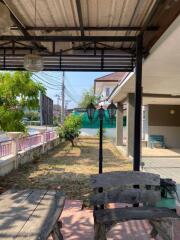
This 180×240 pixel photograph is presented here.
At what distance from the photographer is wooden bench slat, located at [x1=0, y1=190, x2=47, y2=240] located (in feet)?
7.16

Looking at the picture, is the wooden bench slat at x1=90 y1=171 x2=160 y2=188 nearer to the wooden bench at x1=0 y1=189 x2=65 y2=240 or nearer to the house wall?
the wooden bench at x1=0 y1=189 x2=65 y2=240

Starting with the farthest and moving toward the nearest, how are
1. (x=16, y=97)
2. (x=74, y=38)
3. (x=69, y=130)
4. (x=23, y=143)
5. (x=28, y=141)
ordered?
(x=69, y=130) < (x=28, y=141) < (x=23, y=143) < (x=16, y=97) < (x=74, y=38)

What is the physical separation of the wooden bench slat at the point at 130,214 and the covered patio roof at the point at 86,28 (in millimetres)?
2174

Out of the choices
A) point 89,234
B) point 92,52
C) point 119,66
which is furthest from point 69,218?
point 119,66

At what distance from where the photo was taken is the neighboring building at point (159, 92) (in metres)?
5.06

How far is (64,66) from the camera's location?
291 inches

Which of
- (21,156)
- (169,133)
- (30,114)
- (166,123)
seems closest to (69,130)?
(166,123)

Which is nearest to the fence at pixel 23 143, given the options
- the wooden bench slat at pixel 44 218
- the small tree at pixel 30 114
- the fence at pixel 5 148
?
the fence at pixel 5 148

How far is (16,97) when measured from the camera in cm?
994

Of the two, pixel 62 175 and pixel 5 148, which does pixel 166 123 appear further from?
pixel 5 148

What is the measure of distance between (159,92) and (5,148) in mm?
6147

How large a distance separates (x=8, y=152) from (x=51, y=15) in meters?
5.54

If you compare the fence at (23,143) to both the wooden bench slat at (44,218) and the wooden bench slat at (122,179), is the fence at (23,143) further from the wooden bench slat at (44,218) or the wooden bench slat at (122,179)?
the wooden bench slat at (44,218)

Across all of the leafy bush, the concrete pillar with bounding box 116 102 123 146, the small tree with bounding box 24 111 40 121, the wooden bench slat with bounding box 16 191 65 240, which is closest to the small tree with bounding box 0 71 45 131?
the small tree with bounding box 24 111 40 121
